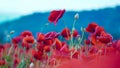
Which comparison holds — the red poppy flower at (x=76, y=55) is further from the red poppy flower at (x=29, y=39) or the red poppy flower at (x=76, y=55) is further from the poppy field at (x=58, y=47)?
the red poppy flower at (x=29, y=39)

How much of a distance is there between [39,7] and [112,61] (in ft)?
1.24

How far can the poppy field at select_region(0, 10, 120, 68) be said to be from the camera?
133 cm

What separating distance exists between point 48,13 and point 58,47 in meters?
0.15

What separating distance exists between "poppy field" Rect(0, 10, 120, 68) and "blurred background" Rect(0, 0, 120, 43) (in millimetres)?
21

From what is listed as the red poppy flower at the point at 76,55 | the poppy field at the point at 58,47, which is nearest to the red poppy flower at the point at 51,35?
the poppy field at the point at 58,47

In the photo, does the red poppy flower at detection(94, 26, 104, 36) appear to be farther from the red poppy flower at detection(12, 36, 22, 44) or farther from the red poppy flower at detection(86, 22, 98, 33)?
the red poppy flower at detection(12, 36, 22, 44)

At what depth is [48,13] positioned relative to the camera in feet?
4.84

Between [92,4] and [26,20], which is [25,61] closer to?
[26,20]

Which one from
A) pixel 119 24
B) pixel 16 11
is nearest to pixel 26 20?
pixel 16 11

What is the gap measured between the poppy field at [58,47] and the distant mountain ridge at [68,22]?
2 cm

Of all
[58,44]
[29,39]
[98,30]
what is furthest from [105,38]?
[29,39]

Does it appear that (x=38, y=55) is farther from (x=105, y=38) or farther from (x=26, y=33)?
(x=105, y=38)

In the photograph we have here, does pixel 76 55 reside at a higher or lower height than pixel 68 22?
lower

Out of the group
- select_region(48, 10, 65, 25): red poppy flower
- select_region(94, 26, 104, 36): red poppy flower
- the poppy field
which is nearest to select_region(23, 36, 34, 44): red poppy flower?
the poppy field
